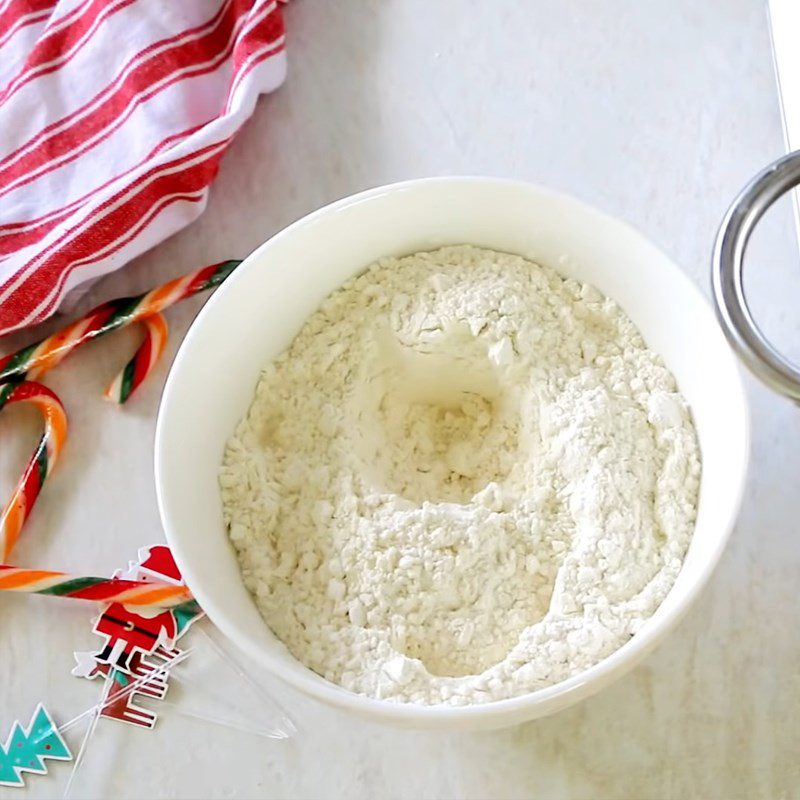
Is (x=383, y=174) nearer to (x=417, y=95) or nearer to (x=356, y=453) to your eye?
(x=417, y=95)

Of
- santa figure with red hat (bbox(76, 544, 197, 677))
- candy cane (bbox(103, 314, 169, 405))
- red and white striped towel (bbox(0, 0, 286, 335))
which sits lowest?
santa figure with red hat (bbox(76, 544, 197, 677))

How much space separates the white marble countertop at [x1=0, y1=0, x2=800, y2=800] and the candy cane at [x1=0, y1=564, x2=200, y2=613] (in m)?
0.03

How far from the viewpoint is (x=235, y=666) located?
2.22 feet

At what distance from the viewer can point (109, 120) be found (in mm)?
802

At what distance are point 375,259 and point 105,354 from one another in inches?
9.2

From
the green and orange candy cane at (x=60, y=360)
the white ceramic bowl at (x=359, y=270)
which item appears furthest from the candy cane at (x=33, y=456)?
the white ceramic bowl at (x=359, y=270)

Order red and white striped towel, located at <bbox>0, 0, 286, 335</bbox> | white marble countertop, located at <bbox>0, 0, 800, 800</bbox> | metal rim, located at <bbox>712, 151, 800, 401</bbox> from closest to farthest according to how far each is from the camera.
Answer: metal rim, located at <bbox>712, 151, 800, 401</bbox> < white marble countertop, located at <bbox>0, 0, 800, 800</bbox> < red and white striped towel, located at <bbox>0, 0, 286, 335</bbox>

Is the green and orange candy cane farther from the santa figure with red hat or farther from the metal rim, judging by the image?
the metal rim

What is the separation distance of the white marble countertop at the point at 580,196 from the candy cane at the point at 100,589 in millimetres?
27

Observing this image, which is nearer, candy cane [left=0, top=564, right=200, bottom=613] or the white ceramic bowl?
the white ceramic bowl

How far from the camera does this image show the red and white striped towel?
74 centimetres

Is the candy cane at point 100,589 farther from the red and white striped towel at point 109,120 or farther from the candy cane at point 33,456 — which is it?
the red and white striped towel at point 109,120

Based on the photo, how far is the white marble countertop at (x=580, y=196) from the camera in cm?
63

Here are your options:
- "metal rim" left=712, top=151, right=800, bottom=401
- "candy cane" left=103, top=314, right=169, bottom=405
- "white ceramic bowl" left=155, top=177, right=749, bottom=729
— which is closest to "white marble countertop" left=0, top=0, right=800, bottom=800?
"candy cane" left=103, top=314, right=169, bottom=405
